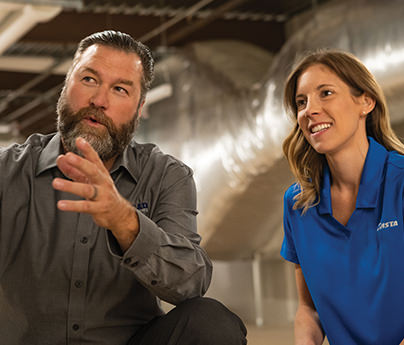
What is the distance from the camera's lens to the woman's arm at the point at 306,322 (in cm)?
157

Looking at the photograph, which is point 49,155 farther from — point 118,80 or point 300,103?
point 300,103

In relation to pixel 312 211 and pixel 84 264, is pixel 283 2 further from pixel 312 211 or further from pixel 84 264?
pixel 84 264

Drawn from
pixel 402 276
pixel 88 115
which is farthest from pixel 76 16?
pixel 402 276

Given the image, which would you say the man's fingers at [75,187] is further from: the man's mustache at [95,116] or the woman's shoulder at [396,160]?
the woman's shoulder at [396,160]

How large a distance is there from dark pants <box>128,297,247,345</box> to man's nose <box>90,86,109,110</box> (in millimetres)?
497

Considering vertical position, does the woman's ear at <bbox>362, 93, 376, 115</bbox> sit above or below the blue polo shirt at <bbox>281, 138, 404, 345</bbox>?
above

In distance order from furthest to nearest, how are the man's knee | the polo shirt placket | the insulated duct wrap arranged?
1. the insulated duct wrap
2. the polo shirt placket
3. the man's knee

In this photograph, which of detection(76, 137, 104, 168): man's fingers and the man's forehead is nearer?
detection(76, 137, 104, 168): man's fingers

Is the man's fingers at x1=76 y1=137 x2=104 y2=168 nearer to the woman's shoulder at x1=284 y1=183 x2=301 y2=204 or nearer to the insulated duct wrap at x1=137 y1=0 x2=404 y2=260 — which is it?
the woman's shoulder at x1=284 y1=183 x2=301 y2=204

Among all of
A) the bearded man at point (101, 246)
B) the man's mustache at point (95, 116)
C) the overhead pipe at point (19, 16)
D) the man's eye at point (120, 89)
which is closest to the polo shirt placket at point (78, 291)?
the bearded man at point (101, 246)

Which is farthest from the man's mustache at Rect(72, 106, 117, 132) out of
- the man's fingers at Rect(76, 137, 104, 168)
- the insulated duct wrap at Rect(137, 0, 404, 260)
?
the insulated duct wrap at Rect(137, 0, 404, 260)

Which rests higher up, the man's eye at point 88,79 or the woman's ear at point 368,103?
the man's eye at point 88,79

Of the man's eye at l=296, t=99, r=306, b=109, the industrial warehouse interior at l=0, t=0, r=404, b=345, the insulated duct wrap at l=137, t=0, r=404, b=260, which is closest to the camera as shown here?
the man's eye at l=296, t=99, r=306, b=109

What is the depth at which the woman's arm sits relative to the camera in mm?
1570
